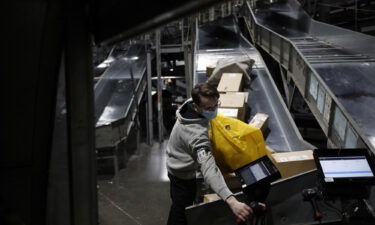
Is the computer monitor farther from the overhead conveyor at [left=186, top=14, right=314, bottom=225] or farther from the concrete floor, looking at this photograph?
the concrete floor

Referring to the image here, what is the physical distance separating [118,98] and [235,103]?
415cm

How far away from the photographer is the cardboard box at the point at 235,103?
4227 mm

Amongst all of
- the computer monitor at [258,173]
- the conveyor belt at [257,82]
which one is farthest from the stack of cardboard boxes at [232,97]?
the computer monitor at [258,173]

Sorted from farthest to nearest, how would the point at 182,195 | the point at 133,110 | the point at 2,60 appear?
the point at 133,110, the point at 182,195, the point at 2,60

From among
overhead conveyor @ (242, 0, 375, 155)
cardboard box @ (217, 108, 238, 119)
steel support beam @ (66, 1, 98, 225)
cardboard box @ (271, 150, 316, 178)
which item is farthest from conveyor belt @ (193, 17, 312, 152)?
steel support beam @ (66, 1, 98, 225)

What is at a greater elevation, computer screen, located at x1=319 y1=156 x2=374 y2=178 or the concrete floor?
computer screen, located at x1=319 y1=156 x2=374 y2=178

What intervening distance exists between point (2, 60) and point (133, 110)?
643cm

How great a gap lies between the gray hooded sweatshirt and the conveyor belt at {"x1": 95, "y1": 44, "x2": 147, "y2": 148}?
3.98m

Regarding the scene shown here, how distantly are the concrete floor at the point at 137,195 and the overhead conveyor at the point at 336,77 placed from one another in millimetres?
2499

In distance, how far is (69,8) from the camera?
118 cm

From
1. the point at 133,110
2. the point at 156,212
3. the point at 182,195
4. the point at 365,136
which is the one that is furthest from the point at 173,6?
the point at 133,110

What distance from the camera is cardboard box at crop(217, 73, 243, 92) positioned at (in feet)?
16.2

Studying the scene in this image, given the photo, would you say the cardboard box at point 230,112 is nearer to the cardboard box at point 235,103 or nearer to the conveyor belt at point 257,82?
the cardboard box at point 235,103

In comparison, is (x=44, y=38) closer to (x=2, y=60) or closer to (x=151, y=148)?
(x=2, y=60)
